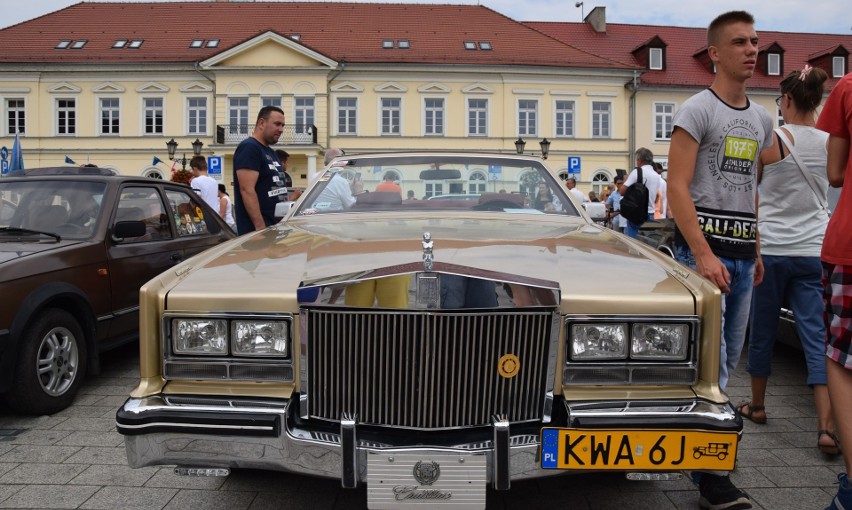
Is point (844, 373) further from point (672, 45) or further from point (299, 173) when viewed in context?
point (672, 45)

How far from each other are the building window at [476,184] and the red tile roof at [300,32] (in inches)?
1209

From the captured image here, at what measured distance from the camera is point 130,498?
9.50ft

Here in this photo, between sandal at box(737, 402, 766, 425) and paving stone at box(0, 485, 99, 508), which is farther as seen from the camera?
sandal at box(737, 402, 766, 425)

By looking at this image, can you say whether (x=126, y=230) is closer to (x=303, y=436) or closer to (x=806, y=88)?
(x=303, y=436)

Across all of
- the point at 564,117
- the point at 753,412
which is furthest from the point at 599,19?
the point at 753,412

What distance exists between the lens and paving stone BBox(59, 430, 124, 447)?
3.61m

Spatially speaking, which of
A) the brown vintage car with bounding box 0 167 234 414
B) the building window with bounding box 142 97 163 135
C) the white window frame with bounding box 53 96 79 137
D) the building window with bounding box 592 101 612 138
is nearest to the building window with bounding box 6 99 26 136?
the white window frame with bounding box 53 96 79 137

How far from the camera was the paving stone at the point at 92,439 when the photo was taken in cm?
361

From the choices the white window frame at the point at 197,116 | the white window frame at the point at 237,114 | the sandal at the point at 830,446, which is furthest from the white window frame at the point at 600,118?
the sandal at the point at 830,446

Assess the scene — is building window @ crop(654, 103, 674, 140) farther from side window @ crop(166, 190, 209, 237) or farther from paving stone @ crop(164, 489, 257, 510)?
paving stone @ crop(164, 489, 257, 510)

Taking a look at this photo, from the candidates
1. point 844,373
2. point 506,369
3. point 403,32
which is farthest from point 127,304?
point 403,32

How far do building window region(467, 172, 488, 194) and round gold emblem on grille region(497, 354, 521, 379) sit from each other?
1.92 metres

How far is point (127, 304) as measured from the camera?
4934 mm

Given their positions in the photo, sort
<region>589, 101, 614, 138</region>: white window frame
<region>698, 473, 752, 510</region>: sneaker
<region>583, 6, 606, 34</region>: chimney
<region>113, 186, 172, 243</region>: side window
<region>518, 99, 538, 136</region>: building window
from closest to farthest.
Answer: <region>698, 473, 752, 510</region>: sneaker, <region>113, 186, 172, 243</region>: side window, <region>518, 99, 538, 136</region>: building window, <region>589, 101, 614, 138</region>: white window frame, <region>583, 6, 606, 34</region>: chimney
